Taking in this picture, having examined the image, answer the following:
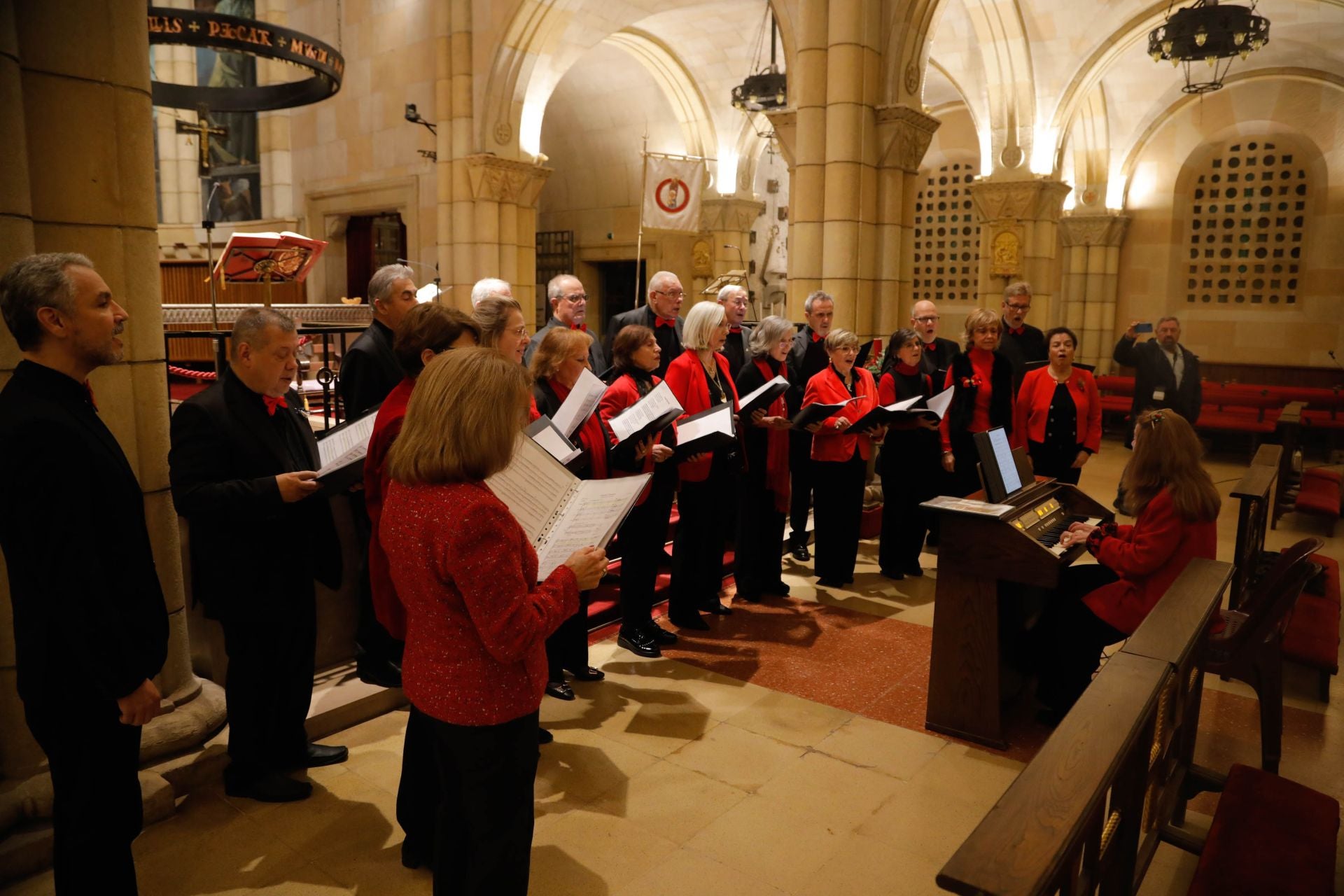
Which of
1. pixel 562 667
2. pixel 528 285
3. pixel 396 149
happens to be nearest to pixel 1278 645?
pixel 562 667

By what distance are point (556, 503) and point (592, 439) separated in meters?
1.46

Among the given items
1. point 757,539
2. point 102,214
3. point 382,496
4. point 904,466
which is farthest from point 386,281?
point 904,466

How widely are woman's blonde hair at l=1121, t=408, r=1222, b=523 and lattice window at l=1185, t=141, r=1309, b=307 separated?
487 inches

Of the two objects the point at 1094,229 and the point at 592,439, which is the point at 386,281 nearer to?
the point at 592,439

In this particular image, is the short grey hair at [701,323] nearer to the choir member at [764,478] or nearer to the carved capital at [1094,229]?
the choir member at [764,478]

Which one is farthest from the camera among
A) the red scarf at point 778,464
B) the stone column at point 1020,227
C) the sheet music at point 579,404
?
the stone column at point 1020,227

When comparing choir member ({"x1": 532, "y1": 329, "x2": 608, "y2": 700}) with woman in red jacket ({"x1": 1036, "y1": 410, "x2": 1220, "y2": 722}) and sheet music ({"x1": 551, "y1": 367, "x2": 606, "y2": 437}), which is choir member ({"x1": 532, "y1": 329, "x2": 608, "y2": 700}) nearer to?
sheet music ({"x1": 551, "y1": 367, "x2": 606, "y2": 437})

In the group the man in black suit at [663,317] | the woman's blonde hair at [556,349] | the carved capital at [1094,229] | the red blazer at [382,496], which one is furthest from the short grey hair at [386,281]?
the carved capital at [1094,229]

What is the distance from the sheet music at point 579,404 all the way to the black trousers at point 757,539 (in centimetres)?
171

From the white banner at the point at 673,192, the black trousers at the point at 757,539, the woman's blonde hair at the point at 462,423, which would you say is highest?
the white banner at the point at 673,192

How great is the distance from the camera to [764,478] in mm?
4855

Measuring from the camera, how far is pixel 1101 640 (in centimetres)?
335

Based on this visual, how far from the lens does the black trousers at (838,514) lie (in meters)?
4.98

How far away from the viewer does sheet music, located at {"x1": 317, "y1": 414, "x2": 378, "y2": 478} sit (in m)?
2.80
